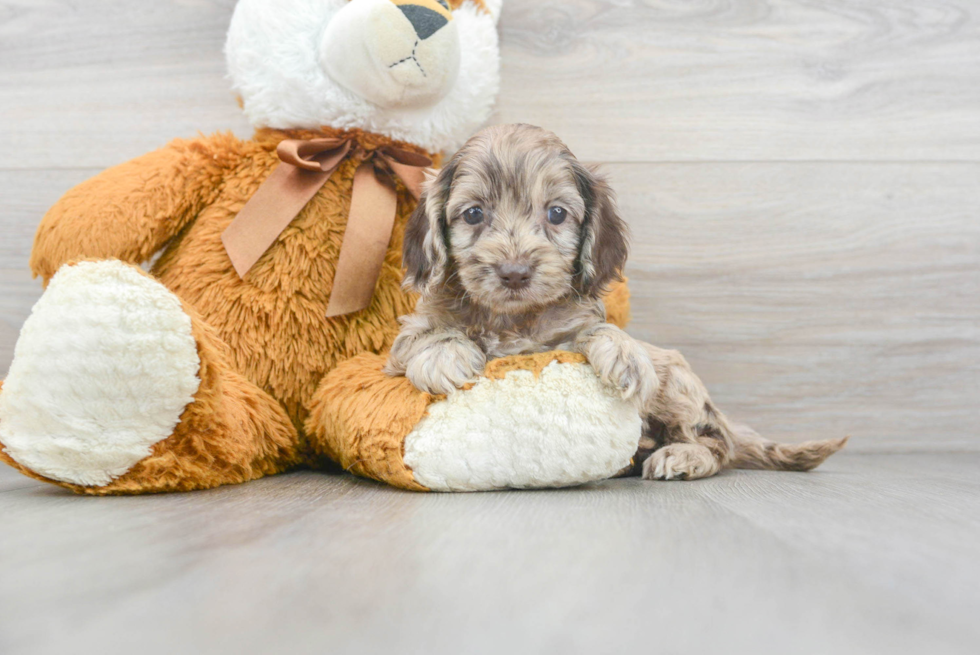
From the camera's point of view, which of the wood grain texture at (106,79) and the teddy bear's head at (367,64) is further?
the wood grain texture at (106,79)

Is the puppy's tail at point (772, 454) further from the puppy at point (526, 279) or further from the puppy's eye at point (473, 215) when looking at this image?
the puppy's eye at point (473, 215)

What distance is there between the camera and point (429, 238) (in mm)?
1527

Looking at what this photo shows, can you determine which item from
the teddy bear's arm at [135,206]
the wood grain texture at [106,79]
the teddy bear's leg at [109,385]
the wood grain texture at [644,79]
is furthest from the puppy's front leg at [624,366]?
the wood grain texture at [106,79]

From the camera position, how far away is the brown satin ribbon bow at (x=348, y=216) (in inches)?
65.6

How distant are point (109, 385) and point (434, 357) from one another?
582 millimetres

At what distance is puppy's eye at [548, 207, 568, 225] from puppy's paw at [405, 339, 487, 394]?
0.32 meters

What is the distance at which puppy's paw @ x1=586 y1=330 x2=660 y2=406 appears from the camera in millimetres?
1350

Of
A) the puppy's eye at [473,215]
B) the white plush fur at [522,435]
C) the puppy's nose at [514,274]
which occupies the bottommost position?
the white plush fur at [522,435]

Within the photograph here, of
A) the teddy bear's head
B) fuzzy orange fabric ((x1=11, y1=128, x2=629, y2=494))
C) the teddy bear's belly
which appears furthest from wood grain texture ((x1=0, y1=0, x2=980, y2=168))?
the teddy bear's belly

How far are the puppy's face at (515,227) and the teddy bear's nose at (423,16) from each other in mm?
283

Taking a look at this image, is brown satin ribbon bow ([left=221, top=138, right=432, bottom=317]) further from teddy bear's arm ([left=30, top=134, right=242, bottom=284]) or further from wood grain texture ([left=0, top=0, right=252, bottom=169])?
wood grain texture ([left=0, top=0, right=252, bottom=169])

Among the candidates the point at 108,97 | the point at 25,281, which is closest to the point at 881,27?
the point at 108,97

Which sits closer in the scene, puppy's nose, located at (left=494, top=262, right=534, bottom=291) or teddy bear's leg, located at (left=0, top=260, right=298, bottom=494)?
teddy bear's leg, located at (left=0, top=260, right=298, bottom=494)

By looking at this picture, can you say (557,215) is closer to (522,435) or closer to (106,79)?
(522,435)
